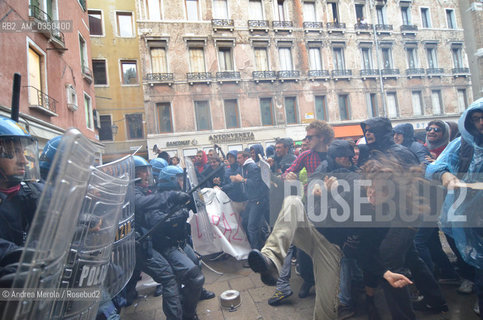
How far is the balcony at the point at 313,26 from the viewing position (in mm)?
18344

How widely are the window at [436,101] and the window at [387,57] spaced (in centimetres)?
436

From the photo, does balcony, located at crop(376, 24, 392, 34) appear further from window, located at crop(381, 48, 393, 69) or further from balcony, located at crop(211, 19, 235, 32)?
balcony, located at crop(211, 19, 235, 32)

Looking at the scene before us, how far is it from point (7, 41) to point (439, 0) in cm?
2893

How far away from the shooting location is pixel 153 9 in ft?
53.4

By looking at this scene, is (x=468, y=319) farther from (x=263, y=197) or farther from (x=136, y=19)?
(x=136, y=19)

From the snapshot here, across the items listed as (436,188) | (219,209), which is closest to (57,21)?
(219,209)

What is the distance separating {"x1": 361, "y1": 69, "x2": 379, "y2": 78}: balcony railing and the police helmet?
2137 centimetres

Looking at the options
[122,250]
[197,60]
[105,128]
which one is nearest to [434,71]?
[197,60]

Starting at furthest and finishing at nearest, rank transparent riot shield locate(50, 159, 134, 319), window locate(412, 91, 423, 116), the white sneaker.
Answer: window locate(412, 91, 423, 116) < the white sneaker < transparent riot shield locate(50, 159, 134, 319)

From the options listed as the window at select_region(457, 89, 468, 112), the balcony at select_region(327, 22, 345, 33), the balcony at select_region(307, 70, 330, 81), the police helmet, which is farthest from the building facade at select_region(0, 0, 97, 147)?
the window at select_region(457, 89, 468, 112)

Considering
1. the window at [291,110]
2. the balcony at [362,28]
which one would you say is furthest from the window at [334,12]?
the window at [291,110]

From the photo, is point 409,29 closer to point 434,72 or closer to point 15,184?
point 434,72

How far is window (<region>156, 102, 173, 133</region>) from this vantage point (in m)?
16.2

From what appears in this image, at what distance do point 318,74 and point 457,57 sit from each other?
43.9 feet
